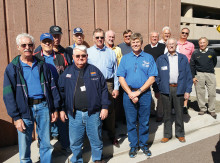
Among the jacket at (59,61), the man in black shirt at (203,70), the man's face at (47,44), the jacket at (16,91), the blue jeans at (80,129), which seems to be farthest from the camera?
the man in black shirt at (203,70)

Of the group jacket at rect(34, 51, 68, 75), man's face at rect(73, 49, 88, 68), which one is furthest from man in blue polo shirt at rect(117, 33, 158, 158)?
jacket at rect(34, 51, 68, 75)

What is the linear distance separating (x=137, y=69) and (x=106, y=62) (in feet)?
1.91

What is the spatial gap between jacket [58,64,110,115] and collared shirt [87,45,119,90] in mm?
537

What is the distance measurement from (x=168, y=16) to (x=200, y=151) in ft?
13.8

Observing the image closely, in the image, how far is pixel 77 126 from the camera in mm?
2881

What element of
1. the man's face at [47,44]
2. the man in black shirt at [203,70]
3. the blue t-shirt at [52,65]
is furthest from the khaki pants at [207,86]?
the man's face at [47,44]

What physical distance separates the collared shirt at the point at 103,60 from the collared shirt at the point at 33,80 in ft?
3.53

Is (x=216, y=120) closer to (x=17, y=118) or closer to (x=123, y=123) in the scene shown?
(x=123, y=123)

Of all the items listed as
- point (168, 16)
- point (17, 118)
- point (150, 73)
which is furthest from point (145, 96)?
point (168, 16)

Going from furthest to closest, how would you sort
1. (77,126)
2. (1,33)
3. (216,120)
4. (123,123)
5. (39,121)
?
(216,120) < (123,123) < (1,33) < (77,126) < (39,121)

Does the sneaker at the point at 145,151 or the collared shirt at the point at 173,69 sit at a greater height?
the collared shirt at the point at 173,69

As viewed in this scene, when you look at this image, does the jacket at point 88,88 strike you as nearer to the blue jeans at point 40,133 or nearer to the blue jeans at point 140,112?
the blue jeans at point 40,133

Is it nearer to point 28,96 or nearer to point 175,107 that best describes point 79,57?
point 28,96

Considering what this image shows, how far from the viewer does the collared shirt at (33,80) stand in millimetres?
2580
